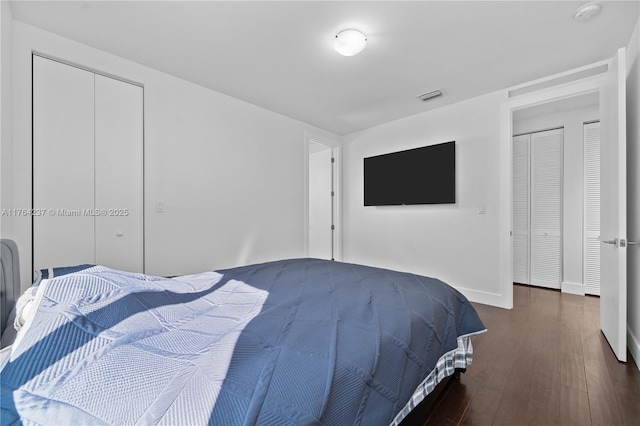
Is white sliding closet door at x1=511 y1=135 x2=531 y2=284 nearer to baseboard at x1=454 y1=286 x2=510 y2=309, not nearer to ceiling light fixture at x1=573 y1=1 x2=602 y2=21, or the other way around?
baseboard at x1=454 y1=286 x2=510 y2=309

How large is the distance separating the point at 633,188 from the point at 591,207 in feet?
6.64

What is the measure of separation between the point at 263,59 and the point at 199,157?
1.29m

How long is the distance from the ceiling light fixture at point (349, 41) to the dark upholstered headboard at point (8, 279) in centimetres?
247

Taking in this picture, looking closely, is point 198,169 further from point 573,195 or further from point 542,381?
point 573,195

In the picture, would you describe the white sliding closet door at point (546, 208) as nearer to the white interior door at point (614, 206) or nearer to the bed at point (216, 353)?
the white interior door at point (614, 206)

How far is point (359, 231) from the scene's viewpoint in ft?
15.5

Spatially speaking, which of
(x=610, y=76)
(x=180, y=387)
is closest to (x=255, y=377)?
(x=180, y=387)

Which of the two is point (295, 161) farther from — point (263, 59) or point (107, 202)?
point (107, 202)

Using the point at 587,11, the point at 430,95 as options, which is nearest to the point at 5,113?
the point at 430,95

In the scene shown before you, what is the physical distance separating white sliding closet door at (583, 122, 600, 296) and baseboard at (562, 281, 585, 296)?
0.06 metres

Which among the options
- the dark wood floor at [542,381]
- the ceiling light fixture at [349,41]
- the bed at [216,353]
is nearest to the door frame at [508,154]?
the dark wood floor at [542,381]

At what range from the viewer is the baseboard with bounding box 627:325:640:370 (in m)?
1.94

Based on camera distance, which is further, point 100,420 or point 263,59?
point 263,59

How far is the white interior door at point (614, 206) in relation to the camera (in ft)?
6.50
